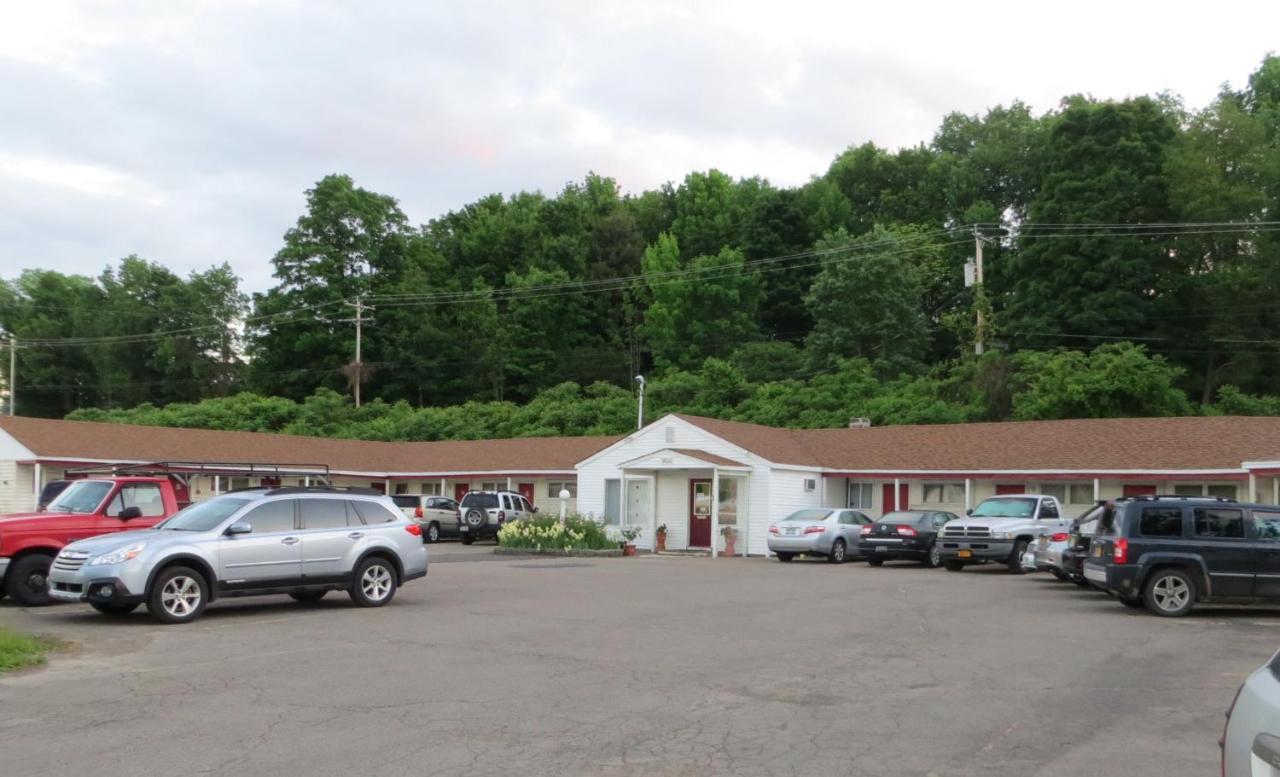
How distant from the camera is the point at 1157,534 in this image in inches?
671

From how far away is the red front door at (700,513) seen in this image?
3753 cm

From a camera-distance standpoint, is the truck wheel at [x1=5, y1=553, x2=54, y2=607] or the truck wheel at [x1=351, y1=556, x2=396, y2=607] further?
the truck wheel at [x1=351, y1=556, x2=396, y2=607]

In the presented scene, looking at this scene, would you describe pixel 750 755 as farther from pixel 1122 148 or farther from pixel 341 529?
pixel 1122 148

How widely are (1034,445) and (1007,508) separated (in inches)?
350

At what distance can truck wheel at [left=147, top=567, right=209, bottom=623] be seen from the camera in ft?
47.5

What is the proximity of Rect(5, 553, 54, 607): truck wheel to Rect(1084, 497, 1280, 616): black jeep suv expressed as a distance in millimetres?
15715

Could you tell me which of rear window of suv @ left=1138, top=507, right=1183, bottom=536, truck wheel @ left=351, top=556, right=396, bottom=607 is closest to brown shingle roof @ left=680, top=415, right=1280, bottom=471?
rear window of suv @ left=1138, top=507, right=1183, bottom=536

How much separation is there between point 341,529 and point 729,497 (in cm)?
2198

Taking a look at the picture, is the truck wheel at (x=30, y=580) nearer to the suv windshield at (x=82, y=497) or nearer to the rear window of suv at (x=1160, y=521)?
the suv windshield at (x=82, y=497)

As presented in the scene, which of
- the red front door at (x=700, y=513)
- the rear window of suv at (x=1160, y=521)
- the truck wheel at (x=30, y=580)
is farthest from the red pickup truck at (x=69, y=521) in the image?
the red front door at (x=700, y=513)

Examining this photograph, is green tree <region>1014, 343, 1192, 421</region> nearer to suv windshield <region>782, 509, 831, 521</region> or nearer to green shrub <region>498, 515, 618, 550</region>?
suv windshield <region>782, 509, 831, 521</region>

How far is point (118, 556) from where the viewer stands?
14398mm

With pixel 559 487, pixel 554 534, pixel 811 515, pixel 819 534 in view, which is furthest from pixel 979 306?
pixel 554 534

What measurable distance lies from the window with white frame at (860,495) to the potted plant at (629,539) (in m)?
A: 7.84
